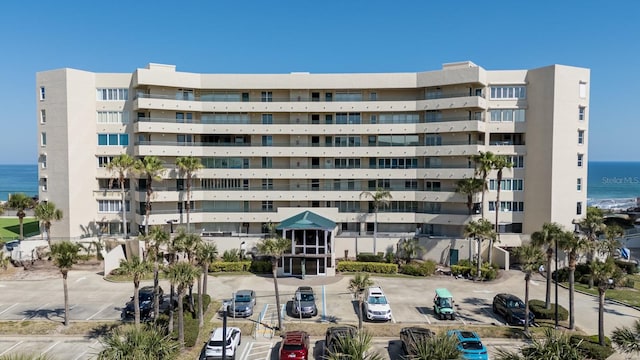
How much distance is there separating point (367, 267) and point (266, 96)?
26.5 meters

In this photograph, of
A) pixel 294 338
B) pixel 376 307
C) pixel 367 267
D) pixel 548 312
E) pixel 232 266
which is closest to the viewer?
pixel 294 338

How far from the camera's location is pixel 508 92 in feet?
171

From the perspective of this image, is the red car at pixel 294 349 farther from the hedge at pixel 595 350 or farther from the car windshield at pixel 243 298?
the hedge at pixel 595 350

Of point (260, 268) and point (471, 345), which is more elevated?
point (471, 345)

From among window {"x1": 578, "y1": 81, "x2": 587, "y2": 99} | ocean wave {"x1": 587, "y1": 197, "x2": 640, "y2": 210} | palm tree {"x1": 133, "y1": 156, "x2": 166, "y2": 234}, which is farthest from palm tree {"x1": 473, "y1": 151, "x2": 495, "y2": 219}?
ocean wave {"x1": 587, "y1": 197, "x2": 640, "y2": 210}

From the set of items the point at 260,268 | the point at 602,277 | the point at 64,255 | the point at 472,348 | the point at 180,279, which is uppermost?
the point at 64,255

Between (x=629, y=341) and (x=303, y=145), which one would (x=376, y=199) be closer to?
(x=303, y=145)

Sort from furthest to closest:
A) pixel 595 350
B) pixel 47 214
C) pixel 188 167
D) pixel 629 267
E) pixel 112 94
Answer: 1. pixel 112 94
2. pixel 188 167
3. pixel 47 214
4. pixel 629 267
5. pixel 595 350

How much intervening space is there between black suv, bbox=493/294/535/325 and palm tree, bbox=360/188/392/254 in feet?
62.4

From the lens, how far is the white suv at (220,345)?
84.3ft

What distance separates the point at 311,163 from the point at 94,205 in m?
29.8

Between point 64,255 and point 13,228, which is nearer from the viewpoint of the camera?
point 64,255

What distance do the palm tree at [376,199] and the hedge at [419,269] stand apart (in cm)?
511

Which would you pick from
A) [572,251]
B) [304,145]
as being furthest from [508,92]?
[304,145]
